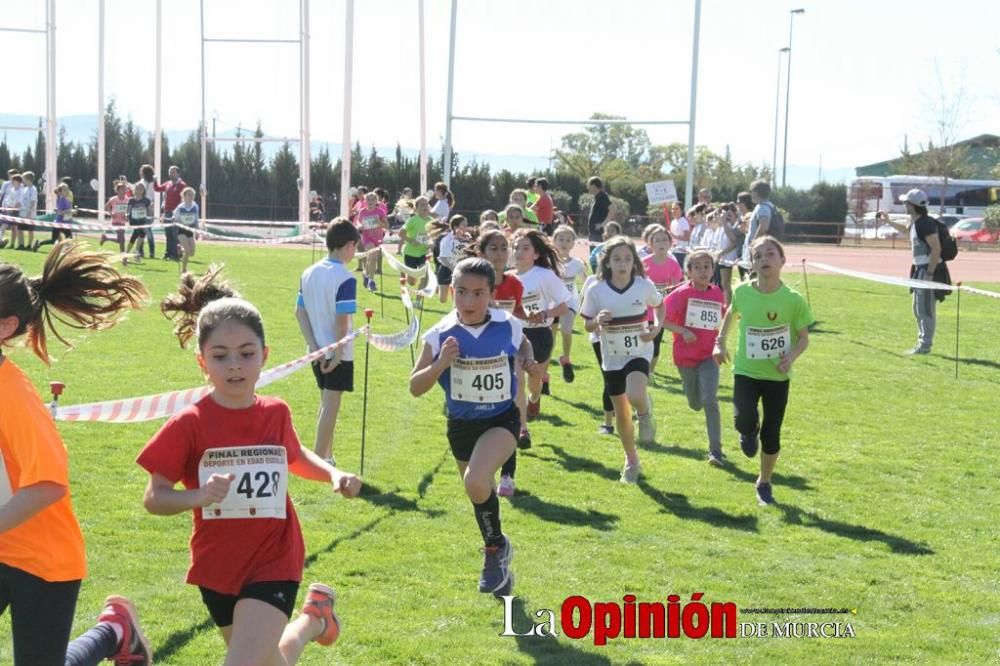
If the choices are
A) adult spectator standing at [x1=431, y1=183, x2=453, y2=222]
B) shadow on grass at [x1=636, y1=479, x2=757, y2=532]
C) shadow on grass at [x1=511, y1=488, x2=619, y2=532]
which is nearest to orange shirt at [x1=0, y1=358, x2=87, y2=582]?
shadow on grass at [x1=511, y1=488, x2=619, y2=532]

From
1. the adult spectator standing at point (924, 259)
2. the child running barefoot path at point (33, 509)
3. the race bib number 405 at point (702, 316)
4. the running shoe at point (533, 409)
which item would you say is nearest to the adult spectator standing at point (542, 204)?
the adult spectator standing at point (924, 259)

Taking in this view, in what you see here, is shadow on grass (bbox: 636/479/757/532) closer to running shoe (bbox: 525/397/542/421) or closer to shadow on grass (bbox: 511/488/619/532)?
shadow on grass (bbox: 511/488/619/532)

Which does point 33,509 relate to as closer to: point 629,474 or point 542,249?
point 629,474

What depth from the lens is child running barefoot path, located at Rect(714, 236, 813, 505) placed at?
9.31 meters

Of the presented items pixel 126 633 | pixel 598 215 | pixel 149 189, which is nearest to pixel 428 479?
pixel 126 633

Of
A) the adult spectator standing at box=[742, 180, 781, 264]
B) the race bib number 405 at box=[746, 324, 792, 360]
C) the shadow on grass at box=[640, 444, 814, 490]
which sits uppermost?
the adult spectator standing at box=[742, 180, 781, 264]

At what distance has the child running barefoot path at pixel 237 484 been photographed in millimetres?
4684

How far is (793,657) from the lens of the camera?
248 inches

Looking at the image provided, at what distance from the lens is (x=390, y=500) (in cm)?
938

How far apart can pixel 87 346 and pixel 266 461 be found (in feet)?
43.4

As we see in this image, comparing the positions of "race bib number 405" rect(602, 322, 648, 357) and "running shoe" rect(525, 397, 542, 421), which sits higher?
"race bib number 405" rect(602, 322, 648, 357)

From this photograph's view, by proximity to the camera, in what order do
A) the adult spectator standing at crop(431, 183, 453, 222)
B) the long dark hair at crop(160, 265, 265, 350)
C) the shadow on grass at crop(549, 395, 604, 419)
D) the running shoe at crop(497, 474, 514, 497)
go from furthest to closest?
1. the adult spectator standing at crop(431, 183, 453, 222)
2. the shadow on grass at crop(549, 395, 604, 419)
3. the running shoe at crop(497, 474, 514, 497)
4. the long dark hair at crop(160, 265, 265, 350)

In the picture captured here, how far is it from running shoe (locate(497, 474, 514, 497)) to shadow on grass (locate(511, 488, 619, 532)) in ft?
0.19

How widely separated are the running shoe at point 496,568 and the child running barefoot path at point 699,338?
13.4 ft
